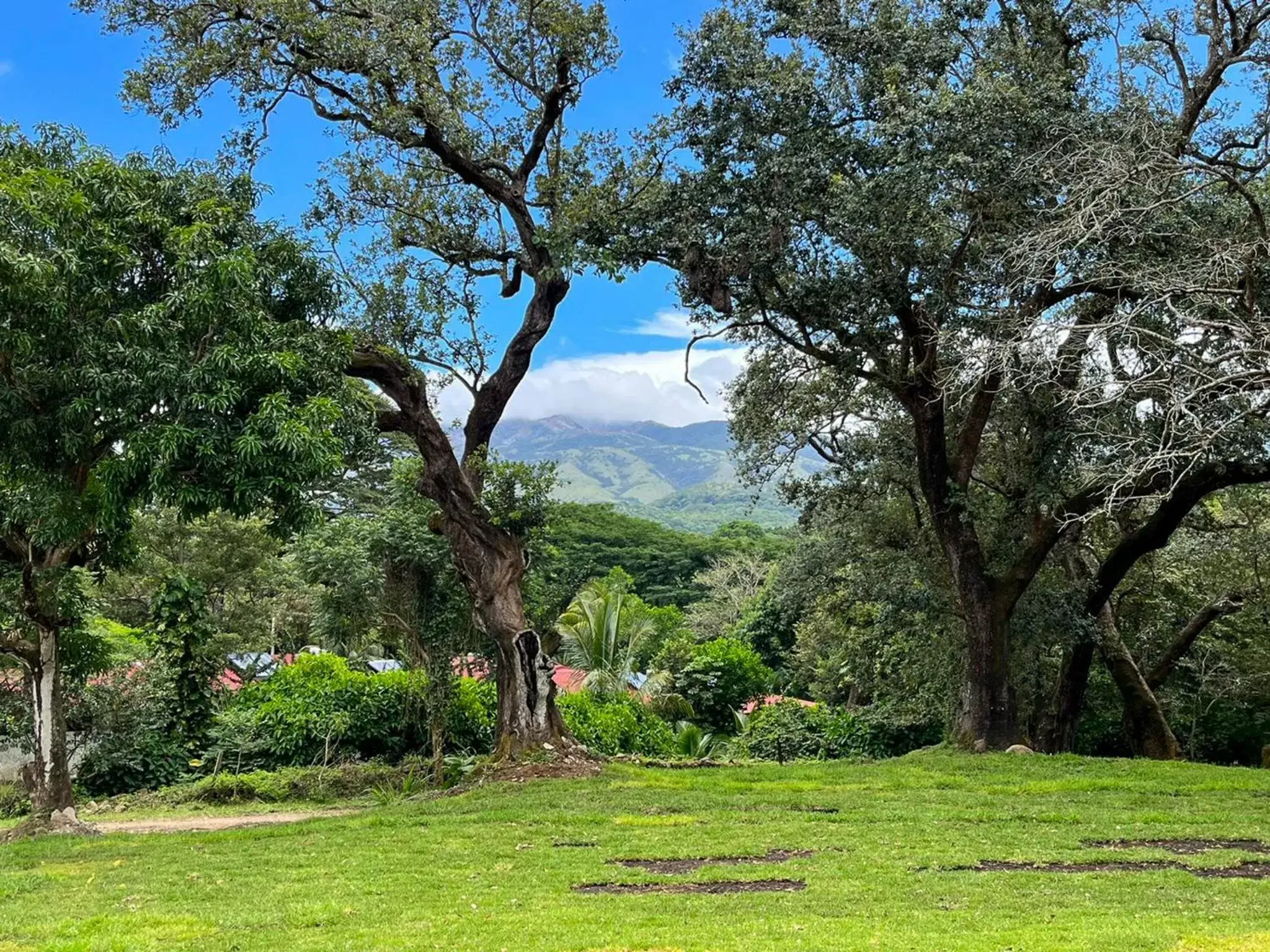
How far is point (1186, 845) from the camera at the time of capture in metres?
9.29

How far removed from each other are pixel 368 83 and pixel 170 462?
7230mm

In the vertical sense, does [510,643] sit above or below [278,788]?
above

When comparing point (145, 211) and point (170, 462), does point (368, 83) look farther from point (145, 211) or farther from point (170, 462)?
point (170, 462)

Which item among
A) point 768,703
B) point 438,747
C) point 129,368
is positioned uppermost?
point 129,368

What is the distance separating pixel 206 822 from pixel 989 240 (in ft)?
43.9

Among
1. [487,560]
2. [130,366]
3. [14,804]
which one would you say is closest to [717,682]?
[487,560]

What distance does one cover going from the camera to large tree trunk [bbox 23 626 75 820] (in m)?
11.9

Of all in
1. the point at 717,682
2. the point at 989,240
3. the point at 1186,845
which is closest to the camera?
the point at 1186,845

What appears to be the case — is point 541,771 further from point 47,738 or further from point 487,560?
point 47,738

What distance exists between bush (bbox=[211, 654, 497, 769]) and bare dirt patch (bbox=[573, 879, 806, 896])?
11.3 meters

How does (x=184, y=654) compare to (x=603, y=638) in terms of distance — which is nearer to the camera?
(x=184, y=654)

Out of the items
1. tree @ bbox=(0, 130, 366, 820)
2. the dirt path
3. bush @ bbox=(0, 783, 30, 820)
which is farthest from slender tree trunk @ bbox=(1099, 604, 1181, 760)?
bush @ bbox=(0, 783, 30, 820)

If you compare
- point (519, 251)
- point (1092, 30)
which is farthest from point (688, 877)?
point (1092, 30)

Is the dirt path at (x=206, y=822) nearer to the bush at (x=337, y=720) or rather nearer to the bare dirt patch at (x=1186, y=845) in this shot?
A: the bush at (x=337, y=720)
